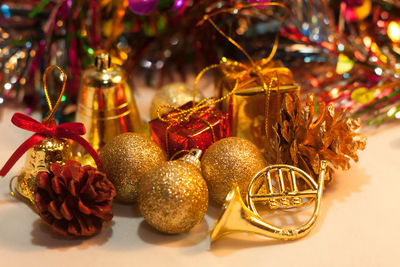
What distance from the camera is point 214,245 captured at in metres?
0.76

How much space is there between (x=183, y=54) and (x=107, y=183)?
728 millimetres

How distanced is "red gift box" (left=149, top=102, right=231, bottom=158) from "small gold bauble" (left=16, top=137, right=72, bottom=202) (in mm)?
189

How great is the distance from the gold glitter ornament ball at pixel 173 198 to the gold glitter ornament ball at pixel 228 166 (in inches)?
2.4

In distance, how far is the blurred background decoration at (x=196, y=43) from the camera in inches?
46.2

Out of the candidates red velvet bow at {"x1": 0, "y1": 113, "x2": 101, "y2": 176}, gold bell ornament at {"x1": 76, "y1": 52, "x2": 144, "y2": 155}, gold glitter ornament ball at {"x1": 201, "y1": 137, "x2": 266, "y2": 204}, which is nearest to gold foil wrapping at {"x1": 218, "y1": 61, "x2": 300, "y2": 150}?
gold glitter ornament ball at {"x1": 201, "y1": 137, "x2": 266, "y2": 204}

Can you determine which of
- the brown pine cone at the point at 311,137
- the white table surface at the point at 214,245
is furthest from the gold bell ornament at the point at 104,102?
the brown pine cone at the point at 311,137

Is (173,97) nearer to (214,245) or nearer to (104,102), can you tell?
(104,102)

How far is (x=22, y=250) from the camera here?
0.75 meters

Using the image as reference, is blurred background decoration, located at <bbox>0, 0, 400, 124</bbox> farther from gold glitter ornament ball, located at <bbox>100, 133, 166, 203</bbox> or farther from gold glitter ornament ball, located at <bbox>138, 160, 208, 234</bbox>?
gold glitter ornament ball, located at <bbox>138, 160, 208, 234</bbox>

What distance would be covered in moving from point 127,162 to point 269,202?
26 centimetres

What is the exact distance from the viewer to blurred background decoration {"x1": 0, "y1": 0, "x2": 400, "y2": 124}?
1174 millimetres

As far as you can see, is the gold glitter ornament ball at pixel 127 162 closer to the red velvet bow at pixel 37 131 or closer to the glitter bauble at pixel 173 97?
the red velvet bow at pixel 37 131

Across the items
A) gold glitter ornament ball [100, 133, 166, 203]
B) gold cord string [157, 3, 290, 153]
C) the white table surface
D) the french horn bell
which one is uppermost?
gold cord string [157, 3, 290, 153]

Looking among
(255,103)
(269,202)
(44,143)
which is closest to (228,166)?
(269,202)
